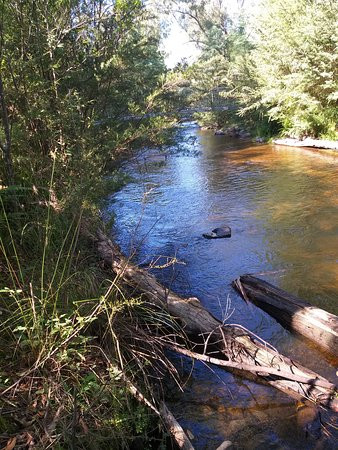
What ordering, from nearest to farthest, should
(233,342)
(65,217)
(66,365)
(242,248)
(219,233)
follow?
(66,365)
(233,342)
(65,217)
(242,248)
(219,233)

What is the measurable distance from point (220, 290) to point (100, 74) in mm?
3414

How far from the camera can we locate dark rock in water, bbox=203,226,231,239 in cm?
708

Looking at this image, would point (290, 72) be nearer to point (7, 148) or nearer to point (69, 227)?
point (7, 148)

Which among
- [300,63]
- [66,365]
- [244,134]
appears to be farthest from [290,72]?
[66,365]

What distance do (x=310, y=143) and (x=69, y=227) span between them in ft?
45.1

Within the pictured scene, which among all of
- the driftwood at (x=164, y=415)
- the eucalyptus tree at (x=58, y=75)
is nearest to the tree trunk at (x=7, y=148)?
the eucalyptus tree at (x=58, y=75)

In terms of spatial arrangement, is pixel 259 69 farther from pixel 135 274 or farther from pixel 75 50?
pixel 135 274

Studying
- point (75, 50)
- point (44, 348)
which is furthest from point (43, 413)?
point (75, 50)

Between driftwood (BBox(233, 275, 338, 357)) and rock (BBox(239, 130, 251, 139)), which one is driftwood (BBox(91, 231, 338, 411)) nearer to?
driftwood (BBox(233, 275, 338, 357))

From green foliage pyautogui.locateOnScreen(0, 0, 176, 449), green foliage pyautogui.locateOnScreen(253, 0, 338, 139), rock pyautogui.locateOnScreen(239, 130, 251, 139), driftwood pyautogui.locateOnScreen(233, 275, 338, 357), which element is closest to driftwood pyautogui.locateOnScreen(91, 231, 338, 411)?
green foliage pyautogui.locateOnScreen(0, 0, 176, 449)

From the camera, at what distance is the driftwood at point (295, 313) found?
142 inches

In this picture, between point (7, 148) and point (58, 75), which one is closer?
point (7, 148)

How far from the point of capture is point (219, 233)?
718 centimetres

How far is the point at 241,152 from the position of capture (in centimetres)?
1608
